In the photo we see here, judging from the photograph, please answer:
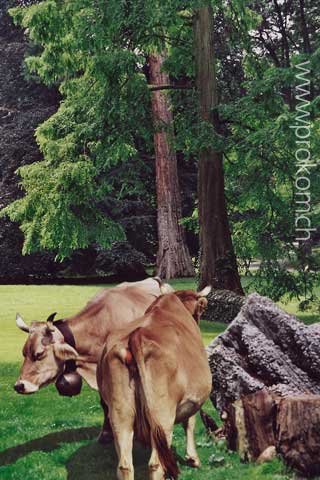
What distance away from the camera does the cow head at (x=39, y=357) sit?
22.8ft

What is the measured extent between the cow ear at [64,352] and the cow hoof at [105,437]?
1296 millimetres

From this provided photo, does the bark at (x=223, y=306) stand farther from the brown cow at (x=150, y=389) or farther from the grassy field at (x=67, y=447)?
the brown cow at (x=150, y=389)

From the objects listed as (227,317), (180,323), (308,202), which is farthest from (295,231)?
(180,323)

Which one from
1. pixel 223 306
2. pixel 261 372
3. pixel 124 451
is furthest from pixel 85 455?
pixel 223 306

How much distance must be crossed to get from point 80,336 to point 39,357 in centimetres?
76

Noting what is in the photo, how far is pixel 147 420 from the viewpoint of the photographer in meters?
5.68

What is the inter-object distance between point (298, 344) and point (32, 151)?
30.9 m

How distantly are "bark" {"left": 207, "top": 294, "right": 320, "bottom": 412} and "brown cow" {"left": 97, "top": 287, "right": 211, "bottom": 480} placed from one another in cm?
169

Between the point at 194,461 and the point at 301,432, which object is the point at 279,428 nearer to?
the point at 301,432

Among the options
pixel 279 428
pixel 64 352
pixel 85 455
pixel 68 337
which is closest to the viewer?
pixel 279 428

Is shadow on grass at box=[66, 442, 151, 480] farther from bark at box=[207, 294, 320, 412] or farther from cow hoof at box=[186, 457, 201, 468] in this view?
bark at box=[207, 294, 320, 412]

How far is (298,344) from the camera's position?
805 centimetres

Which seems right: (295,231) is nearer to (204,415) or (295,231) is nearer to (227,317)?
(227,317)

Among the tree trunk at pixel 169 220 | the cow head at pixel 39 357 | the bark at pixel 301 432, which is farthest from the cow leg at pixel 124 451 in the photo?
the tree trunk at pixel 169 220
